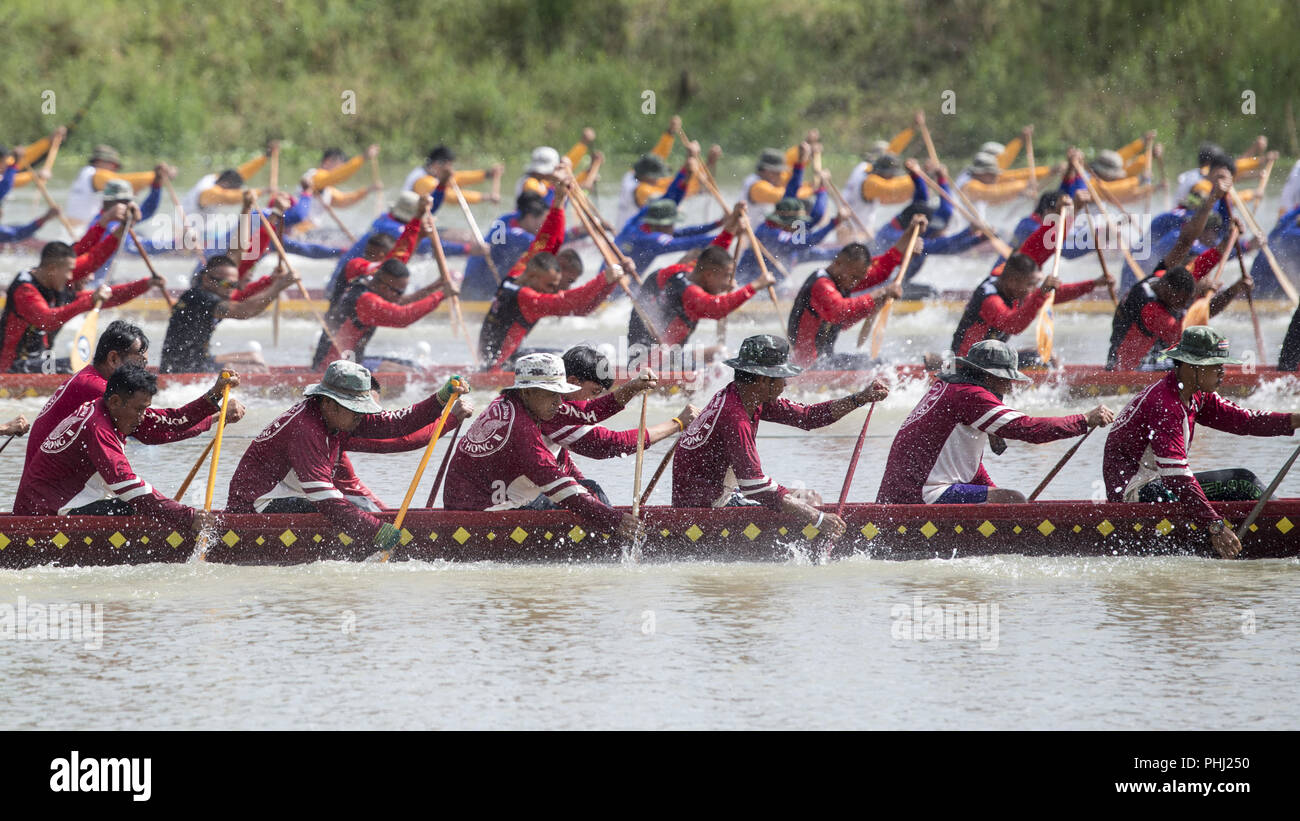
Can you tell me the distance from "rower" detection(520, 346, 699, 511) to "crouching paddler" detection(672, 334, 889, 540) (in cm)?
24

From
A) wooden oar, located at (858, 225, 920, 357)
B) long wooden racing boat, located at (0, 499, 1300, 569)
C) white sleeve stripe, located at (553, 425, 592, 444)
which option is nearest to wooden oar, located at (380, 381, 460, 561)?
long wooden racing boat, located at (0, 499, 1300, 569)


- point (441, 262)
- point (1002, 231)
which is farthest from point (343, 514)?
point (1002, 231)

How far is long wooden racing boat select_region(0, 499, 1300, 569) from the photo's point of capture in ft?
26.0

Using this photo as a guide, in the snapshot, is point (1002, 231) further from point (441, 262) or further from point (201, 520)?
point (201, 520)

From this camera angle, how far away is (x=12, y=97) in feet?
105

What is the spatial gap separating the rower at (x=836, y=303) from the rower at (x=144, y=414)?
4.96 meters

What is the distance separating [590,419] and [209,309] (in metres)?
5.47

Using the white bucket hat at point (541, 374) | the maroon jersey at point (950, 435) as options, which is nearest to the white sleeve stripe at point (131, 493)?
the white bucket hat at point (541, 374)

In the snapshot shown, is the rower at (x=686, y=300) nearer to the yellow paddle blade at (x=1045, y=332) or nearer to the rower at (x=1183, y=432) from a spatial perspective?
the yellow paddle blade at (x=1045, y=332)

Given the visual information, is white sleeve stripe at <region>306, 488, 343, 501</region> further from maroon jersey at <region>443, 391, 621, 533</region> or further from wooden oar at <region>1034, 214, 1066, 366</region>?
wooden oar at <region>1034, 214, 1066, 366</region>

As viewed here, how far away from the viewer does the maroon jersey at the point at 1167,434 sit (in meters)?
7.96

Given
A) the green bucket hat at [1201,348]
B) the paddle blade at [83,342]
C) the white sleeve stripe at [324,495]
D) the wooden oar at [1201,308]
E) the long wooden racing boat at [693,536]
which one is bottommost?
the paddle blade at [83,342]

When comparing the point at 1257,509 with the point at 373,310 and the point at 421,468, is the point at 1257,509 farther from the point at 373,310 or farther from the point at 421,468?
the point at 373,310
